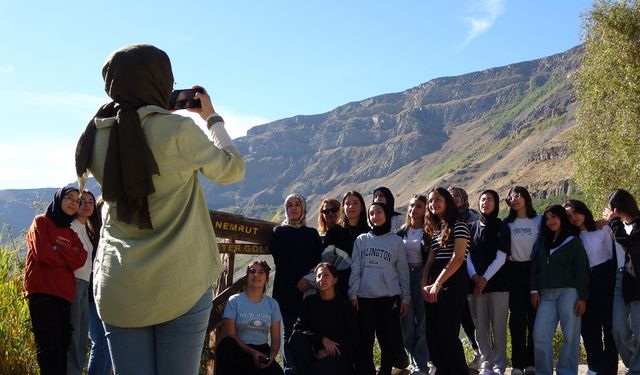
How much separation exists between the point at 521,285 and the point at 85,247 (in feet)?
13.4

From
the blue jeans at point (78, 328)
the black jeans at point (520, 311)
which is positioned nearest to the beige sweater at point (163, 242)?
the blue jeans at point (78, 328)

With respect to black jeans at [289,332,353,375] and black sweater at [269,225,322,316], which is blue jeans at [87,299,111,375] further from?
black sweater at [269,225,322,316]

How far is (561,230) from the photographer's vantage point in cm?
631

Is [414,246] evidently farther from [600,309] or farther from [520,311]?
[600,309]

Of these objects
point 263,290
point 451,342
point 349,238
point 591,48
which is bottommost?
point 451,342

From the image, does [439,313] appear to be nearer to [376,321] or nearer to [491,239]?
[376,321]

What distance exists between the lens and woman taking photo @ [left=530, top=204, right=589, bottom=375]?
5.99m

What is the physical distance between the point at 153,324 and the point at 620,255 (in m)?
5.37

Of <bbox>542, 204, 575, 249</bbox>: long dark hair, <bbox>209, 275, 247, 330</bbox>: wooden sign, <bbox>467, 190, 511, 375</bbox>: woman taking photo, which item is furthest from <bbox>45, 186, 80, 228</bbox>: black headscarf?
<bbox>542, 204, 575, 249</bbox>: long dark hair

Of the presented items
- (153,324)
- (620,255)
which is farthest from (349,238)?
(153,324)

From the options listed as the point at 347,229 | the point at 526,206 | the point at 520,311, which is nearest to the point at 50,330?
the point at 347,229

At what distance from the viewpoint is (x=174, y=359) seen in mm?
2139

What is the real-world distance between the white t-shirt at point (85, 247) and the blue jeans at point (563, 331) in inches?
157

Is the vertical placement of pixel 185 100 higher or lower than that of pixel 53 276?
higher
